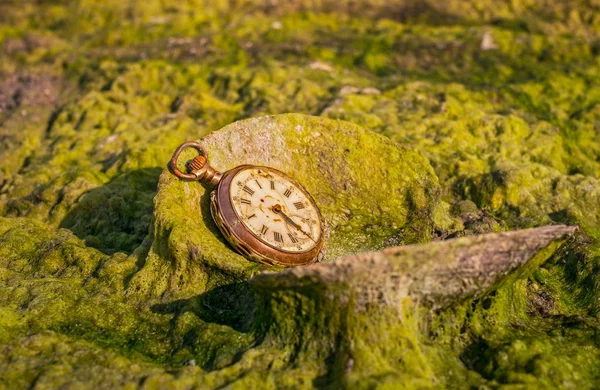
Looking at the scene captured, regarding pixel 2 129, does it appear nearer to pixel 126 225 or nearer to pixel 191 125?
pixel 191 125

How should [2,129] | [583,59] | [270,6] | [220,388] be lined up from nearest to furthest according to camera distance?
[220,388] → [2,129] → [583,59] → [270,6]

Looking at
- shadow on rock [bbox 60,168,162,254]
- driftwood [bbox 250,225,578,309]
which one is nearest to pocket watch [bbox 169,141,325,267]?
driftwood [bbox 250,225,578,309]

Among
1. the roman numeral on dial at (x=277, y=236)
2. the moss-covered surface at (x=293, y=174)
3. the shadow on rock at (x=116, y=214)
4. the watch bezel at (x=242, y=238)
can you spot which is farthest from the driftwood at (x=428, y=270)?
the shadow on rock at (x=116, y=214)

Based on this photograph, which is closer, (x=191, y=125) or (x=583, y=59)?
(x=191, y=125)

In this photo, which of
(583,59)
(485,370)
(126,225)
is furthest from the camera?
(583,59)

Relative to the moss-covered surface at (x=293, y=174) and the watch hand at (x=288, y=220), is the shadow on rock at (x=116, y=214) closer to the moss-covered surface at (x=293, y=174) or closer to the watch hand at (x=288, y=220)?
the moss-covered surface at (x=293, y=174)

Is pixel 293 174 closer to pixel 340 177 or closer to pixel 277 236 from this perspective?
pixel 340 177

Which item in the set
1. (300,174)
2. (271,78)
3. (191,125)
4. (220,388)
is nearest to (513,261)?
(220,388)
